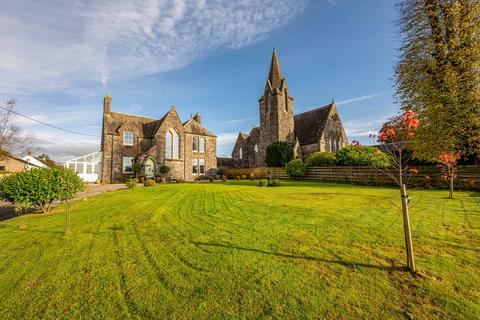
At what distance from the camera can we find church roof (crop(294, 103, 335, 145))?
35.5 m

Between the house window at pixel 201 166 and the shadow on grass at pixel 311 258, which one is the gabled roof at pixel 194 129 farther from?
the shadow on grass at pixel 311 258

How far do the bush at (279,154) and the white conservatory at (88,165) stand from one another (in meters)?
25.0

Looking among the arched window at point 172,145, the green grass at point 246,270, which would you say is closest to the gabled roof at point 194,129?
the arched window at point 172,145

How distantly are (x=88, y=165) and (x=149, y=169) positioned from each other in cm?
825

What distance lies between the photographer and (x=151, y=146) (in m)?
31.0

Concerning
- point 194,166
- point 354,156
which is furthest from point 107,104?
point 354,156

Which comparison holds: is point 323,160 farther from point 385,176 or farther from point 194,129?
point 194,129

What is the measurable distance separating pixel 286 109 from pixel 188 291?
3697 cm

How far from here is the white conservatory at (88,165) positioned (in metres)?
28.0

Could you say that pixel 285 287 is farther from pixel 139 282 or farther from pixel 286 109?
pixel 286 109

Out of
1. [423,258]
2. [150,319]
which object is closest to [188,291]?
[150,319]

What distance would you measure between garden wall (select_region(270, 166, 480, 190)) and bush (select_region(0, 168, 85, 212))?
16.7 m

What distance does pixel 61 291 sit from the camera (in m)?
3.10

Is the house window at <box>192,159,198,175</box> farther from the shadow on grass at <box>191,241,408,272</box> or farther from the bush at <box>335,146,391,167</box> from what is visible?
the shadow on grass at <box>191,241,408,272</box>
